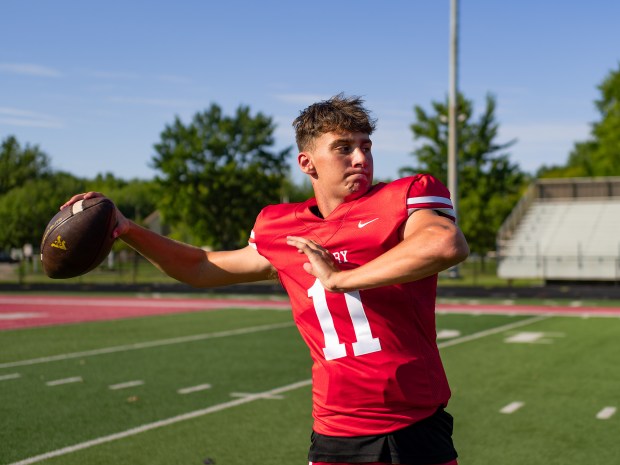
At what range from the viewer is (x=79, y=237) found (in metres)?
3.20

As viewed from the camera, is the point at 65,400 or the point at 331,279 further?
the point at 65,400

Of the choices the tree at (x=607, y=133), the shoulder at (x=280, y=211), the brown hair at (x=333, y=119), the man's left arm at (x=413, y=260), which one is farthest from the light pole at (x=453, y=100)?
the tree at (x=607, y=133)

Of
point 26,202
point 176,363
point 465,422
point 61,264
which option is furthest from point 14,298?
point 61,264

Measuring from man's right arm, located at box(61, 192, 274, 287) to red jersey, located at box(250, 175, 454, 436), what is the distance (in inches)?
20.0

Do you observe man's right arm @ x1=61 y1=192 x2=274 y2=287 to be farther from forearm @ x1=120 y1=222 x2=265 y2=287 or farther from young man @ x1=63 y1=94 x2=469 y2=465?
young man @ x1=63 y1=94 x2=469 y2=465

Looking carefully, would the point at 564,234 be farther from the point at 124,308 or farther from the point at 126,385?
the point at 126,385

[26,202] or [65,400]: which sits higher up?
[26,202]

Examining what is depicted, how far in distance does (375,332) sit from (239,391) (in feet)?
18.9

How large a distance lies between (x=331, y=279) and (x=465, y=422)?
4736 mm

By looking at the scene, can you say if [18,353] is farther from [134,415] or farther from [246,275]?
[246,275]

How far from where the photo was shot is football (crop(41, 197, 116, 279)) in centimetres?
320

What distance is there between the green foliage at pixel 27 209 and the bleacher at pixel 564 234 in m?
16.6

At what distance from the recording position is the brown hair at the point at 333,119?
2756 mm

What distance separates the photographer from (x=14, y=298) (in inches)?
896
